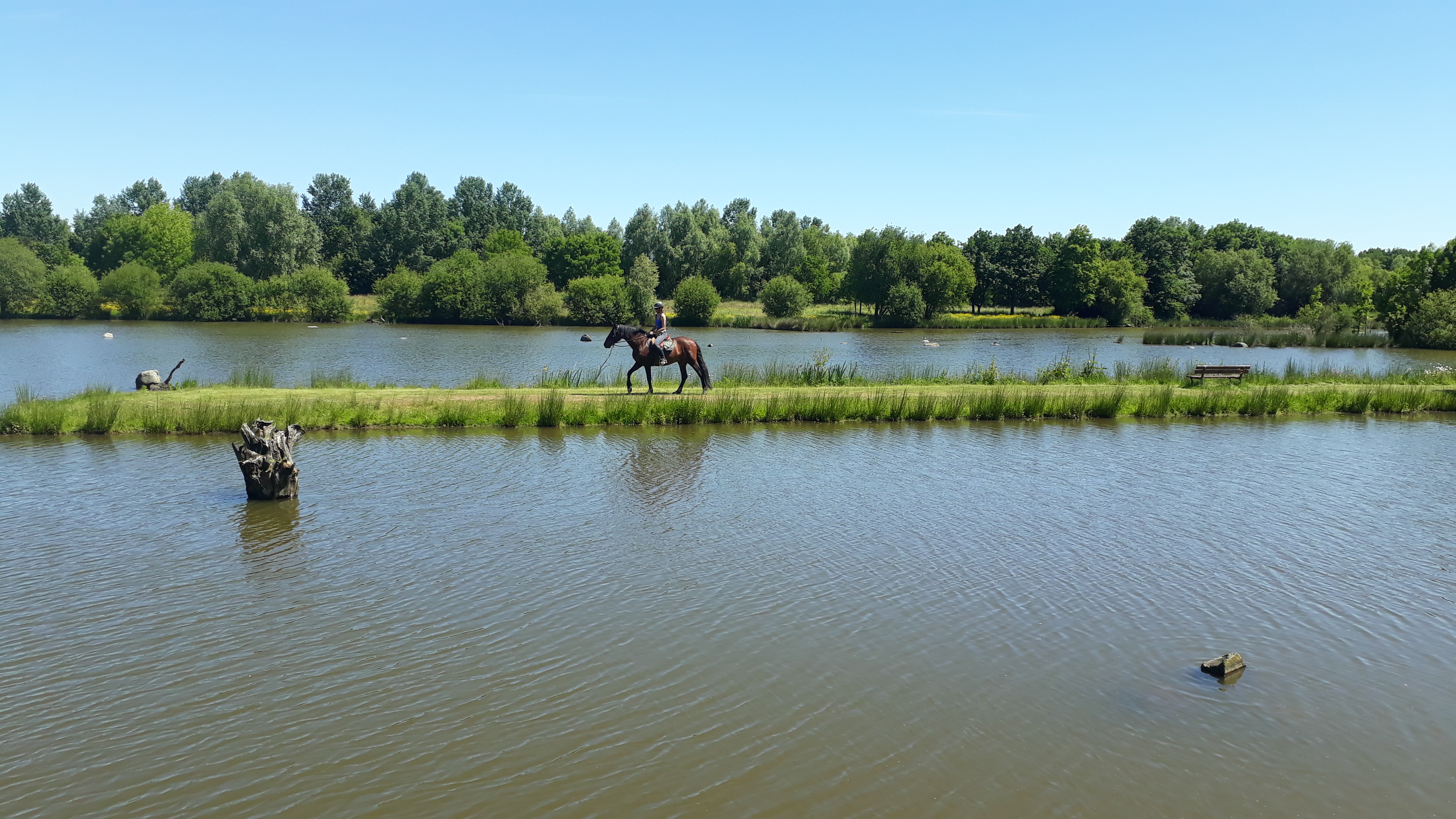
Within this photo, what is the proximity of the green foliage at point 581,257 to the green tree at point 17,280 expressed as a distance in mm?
47751

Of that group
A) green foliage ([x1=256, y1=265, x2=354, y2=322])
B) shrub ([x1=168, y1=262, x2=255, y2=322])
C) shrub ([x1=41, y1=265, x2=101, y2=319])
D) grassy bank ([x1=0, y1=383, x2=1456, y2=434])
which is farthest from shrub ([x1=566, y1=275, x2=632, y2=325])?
grassy bank ([x1=0, y1=383, x2=1456, y2=434])

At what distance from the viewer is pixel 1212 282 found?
326 ft

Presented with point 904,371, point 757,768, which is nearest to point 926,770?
point 757,768

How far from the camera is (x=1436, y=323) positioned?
57.2m

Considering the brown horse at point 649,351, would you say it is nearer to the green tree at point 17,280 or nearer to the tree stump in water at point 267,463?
the tree stump in water at point 267,463

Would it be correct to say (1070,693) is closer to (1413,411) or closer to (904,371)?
(1413,411)

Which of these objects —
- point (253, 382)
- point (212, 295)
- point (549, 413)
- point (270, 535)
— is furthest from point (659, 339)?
point (212, 295)

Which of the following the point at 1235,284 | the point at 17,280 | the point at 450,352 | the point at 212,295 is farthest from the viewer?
the point at 1235,284

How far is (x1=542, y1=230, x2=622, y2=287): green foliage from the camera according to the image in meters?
106

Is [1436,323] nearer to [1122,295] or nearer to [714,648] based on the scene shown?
[1122,295]

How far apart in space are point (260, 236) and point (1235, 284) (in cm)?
10095

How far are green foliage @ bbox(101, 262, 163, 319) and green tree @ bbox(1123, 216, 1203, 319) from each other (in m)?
98.3

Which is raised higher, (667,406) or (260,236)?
(260,236)

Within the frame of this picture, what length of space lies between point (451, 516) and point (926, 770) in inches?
321
